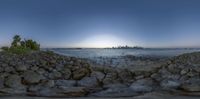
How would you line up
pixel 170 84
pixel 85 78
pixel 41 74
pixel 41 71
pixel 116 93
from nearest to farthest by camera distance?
pixel 116 93 < pixel 170 84 < pixel 85 78 < pixel 41 74 < pixel 41 71

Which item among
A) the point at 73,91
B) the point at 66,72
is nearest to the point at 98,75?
the point at 66,72

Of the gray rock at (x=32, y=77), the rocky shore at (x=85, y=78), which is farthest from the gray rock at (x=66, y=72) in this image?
the gray rock at (x=32, y=77)

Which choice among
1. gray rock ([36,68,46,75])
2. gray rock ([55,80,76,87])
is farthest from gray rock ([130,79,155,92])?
gray rock ([36,68,46,75])

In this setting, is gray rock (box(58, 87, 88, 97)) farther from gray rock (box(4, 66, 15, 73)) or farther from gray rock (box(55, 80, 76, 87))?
gray rock (box(4, 66, 15, 73))

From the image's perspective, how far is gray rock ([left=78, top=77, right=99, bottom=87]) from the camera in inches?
405

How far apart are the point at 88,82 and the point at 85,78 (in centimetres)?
37

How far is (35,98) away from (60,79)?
2812mm

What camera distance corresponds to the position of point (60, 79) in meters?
10.8

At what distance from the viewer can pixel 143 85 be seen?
33.2ft

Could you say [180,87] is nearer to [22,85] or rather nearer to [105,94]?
[105,94]

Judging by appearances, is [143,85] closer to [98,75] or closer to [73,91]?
[98,75]

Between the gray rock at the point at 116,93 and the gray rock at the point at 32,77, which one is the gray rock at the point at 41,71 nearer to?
the gray rock at the point at 32,77

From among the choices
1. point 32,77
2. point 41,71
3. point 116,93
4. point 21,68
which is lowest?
point 116,93

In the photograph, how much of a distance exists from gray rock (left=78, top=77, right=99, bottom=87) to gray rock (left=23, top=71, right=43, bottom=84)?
1.33 metres
